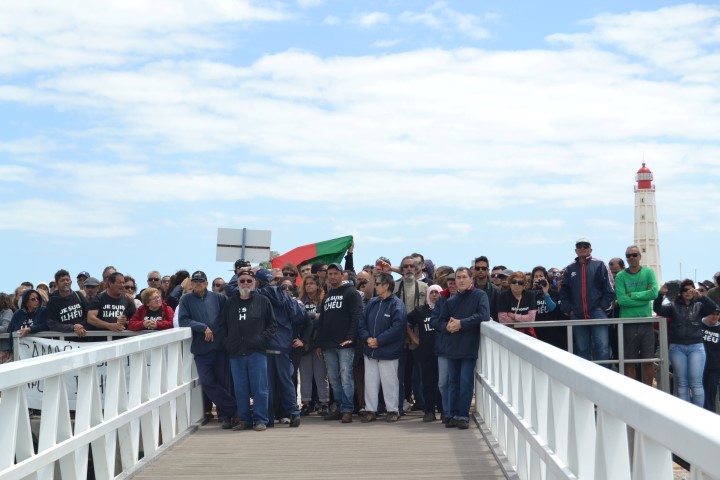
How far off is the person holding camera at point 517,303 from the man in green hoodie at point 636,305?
1535 mm

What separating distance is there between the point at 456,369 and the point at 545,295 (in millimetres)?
3025

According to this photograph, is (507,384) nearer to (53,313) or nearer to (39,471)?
(39,471)

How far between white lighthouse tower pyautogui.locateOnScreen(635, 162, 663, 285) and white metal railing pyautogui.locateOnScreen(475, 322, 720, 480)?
84.0 m

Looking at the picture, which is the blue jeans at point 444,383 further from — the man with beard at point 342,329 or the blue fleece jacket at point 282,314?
the blue fleece jacket at point 282,314

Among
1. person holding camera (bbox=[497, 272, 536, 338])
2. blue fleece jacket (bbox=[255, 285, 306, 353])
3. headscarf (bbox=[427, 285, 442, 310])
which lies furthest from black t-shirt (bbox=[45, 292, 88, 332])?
person holding camera (bbox=[497, 272, 536, 338])

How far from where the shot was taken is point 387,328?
12.7m

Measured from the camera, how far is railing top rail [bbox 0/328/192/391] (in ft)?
19.6

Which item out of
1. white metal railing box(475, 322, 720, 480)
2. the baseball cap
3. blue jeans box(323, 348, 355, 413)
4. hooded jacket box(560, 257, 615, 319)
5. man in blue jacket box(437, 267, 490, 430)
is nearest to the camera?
white metal railing box(475, 322, 720, 480)

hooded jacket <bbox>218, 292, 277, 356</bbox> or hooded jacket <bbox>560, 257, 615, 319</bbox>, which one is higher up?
hooded jacket <bbox>560, 257, 615, 319</bbox>

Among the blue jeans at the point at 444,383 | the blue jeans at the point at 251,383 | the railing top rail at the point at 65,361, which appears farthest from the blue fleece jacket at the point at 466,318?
the railing top rail at the point at 65,361

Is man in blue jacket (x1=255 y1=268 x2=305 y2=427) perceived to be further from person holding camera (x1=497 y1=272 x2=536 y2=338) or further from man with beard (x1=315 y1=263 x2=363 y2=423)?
person holding camera (x1=497 y1=272 x2=536 y2=338)

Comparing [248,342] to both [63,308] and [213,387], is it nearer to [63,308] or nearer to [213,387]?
[213,387]

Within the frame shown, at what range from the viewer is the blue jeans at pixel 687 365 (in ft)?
48.6

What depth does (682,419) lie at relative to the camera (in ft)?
11.3
